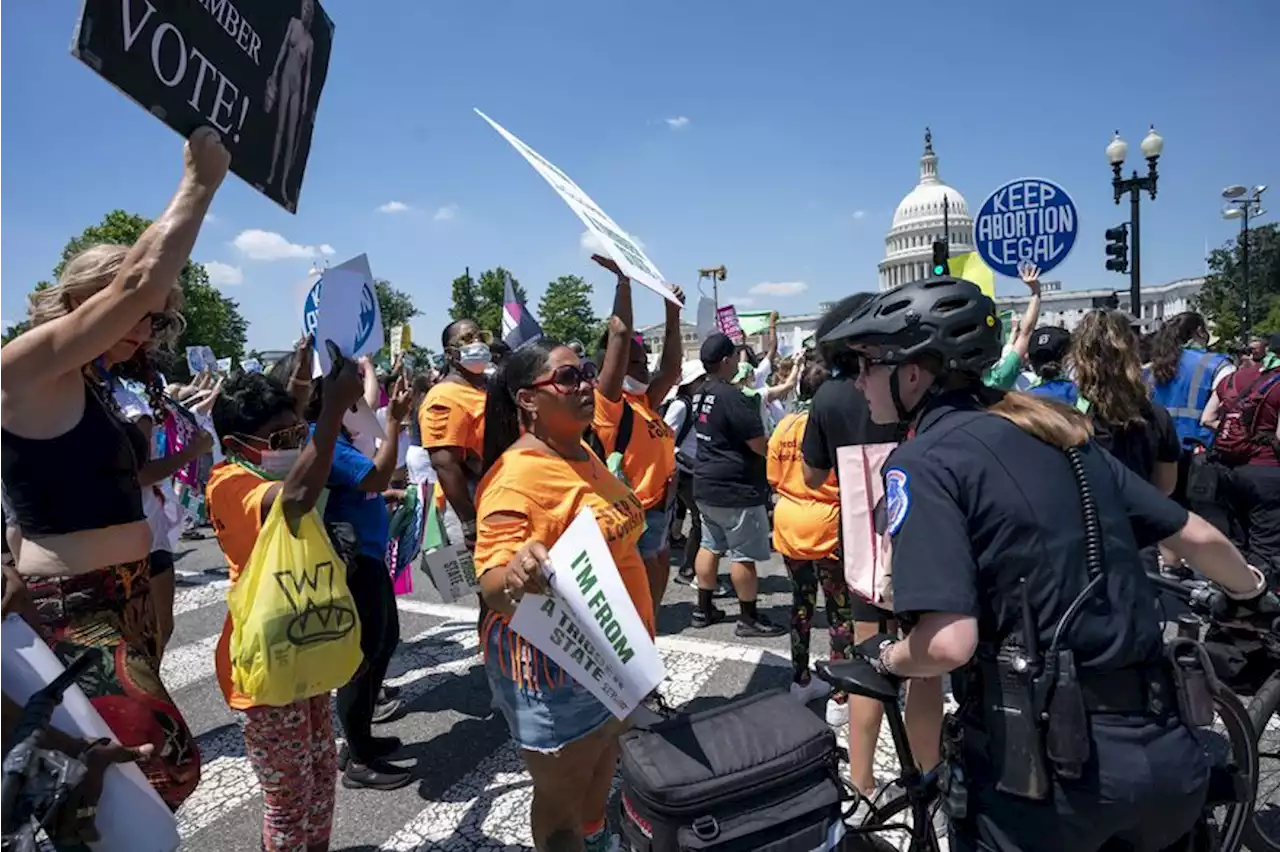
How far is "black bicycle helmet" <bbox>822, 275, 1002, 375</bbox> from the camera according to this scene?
203 centimetres

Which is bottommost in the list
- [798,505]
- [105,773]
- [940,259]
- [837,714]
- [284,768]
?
[837,714]

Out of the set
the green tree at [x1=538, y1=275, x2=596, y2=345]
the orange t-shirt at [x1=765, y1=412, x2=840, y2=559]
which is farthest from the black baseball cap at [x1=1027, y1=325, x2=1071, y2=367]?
the green tree at [x1=538, y1=275, x2=596, y2=345]

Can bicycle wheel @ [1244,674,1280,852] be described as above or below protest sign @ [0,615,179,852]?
below

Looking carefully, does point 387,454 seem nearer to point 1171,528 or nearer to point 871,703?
point 871,703

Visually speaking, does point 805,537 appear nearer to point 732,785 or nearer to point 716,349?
point 716,349

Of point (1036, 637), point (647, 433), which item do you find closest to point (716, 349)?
point (647, 433)

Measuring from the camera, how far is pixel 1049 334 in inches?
231

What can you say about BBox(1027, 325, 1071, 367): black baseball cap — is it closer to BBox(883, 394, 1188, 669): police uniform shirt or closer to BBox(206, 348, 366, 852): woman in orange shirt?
BBox(883, 394, 1188, 669): police uniform shirt

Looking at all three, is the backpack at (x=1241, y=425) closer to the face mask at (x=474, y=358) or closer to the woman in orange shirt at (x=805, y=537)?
the woman in orange shirt at (x=805, y=537)

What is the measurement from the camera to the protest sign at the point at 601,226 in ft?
8.91

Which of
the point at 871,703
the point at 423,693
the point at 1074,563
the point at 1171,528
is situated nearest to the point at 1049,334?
the point at 871,703

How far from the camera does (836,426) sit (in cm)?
380

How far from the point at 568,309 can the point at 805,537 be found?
7972 centimetres

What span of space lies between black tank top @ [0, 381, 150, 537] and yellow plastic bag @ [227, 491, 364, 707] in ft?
1.44
